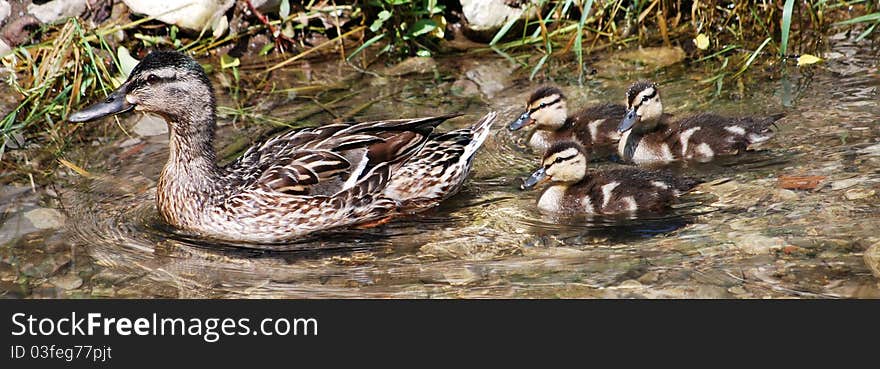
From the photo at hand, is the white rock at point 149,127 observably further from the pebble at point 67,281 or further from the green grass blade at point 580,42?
the green grass blade at point 580,42

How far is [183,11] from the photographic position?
679 centimetres

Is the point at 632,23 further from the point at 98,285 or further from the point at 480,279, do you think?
the point at 98,285

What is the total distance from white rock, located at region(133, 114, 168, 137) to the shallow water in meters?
0.07

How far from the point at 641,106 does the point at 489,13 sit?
1.67 metres

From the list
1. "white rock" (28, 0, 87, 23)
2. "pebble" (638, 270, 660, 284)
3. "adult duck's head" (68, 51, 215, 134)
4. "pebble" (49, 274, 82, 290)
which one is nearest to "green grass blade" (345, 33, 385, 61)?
"white rock" (28, 0, 87, 23)

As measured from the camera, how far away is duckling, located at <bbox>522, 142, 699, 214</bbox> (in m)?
4.96

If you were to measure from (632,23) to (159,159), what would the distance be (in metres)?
2.93

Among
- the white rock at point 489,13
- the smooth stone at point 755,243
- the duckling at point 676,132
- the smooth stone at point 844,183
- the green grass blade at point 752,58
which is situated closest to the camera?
the smooth stone at point 755,243

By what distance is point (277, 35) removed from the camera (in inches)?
274

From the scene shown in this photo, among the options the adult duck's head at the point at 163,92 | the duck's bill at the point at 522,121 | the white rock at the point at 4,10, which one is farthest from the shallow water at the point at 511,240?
the white rock at the point at 4,10

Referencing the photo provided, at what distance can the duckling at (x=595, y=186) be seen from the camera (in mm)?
4957

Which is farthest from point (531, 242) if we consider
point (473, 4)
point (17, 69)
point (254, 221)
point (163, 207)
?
point (17, 69)

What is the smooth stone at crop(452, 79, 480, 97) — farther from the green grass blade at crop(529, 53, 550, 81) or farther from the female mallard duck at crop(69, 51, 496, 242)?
the female mallard duck at crop(69, 51, 496, 242)

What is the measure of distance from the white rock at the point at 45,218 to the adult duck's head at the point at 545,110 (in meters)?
2.19
